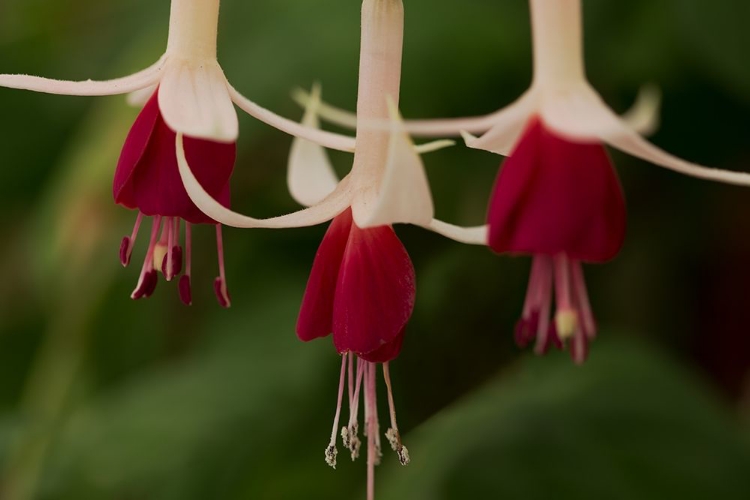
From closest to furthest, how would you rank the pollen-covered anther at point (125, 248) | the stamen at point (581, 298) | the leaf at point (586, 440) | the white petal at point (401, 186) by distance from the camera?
the white petal at point (401, 186) < the stamen at point (581, 298) < the pollen-covered anther at point (125, 248) < the leaf at point (586, 440)

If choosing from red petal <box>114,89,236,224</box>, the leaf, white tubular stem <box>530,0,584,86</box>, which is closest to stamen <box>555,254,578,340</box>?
white tubular stem <box>530,0,584,86</box>

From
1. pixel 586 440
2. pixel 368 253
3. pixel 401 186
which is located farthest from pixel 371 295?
pixel 586 440

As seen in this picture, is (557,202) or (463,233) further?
(463,233)

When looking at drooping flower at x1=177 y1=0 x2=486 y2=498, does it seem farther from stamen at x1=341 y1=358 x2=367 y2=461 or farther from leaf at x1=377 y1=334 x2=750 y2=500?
leaf at x1=377 y1=334 x2=750 y2=500

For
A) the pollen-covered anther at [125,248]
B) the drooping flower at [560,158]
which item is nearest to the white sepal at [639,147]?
the drooping flower at [560,158]

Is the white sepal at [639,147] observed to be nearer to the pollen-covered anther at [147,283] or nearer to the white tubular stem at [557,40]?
the white tubular stem at [557,40]

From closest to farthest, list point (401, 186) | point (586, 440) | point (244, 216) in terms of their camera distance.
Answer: point (401, 186)
point (244, 216)
point (586, 440)

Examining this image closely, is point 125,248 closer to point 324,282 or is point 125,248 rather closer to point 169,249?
point 169,249
